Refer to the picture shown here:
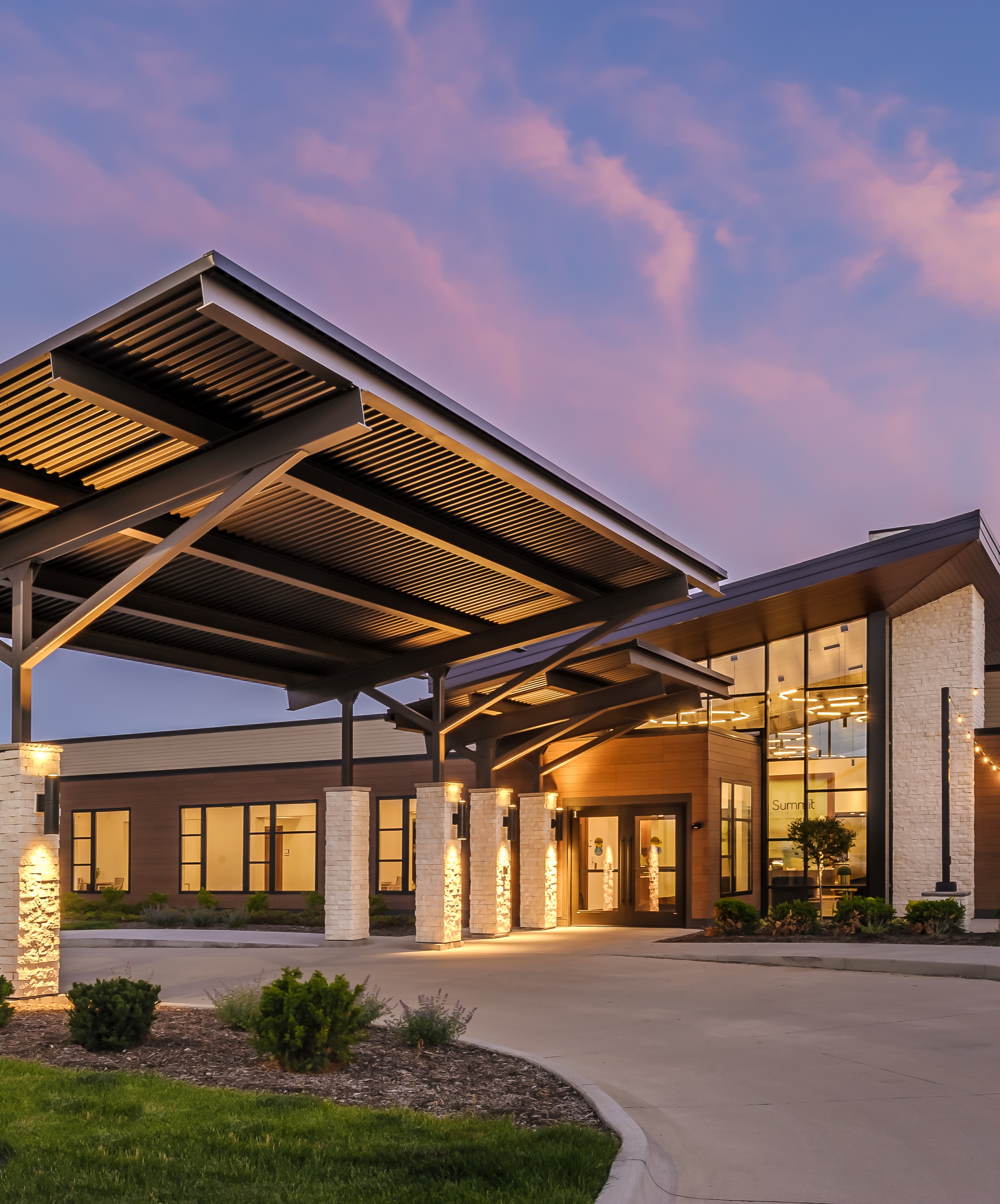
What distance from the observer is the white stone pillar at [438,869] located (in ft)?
65.9

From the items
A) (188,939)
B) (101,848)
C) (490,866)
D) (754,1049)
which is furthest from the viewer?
(101,848)

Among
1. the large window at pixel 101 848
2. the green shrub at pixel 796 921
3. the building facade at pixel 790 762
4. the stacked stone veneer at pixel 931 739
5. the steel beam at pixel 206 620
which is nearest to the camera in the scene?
the steel beam at pixel 206 620

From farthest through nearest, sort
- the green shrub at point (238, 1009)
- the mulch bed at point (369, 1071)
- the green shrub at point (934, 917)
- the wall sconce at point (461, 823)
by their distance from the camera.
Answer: the wall sconce at point (461, 823), the green shrub at point (934, 917), the green shrub at point (238, 1009), the mulch bed at point (369, 1071)

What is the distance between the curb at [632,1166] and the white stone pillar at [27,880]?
7018mm

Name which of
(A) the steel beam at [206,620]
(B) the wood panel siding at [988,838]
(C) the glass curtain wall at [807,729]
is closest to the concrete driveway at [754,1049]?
(A) the steel beam at [206,620]

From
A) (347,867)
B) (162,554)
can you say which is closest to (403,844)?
(347,867)

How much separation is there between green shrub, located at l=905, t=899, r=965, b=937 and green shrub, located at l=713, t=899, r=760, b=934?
8.25ft

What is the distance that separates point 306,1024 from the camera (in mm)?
8602

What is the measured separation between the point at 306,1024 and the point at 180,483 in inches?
212

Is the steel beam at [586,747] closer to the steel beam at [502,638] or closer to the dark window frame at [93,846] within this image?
the steel beam at [502,638]

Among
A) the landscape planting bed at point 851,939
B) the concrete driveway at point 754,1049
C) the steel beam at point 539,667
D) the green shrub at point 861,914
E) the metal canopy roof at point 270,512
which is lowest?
the landscape planting bed at point 851,939

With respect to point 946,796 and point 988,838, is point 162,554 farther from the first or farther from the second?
point 988,838

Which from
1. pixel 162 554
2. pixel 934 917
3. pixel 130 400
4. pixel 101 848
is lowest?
pixel 101 848

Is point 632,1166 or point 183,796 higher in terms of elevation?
point 632,1166
